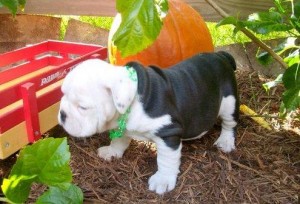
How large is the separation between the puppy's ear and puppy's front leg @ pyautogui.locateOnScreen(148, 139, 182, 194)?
0.79 feet

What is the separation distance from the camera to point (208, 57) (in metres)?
1.77

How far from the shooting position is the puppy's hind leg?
5.80 ft

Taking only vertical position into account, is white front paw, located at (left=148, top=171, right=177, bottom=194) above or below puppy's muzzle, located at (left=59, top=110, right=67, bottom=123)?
below

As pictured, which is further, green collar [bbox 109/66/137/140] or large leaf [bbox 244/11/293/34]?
green collar [bbox 109/66/137/140]

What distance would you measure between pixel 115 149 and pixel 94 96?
→ 43 cm

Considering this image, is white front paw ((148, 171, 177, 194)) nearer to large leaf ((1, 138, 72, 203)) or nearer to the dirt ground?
the dirt ground

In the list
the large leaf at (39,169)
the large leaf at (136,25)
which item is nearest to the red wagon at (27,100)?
the large leaf at (136,25)

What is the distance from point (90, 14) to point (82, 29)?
A: 14 cm

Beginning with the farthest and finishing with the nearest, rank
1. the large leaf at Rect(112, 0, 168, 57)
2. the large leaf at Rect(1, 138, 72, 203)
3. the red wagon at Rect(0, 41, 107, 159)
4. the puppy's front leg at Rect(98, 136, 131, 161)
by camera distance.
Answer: the puppy's front leg at Rect(98, 136, 131, 161) → the red wagon at Rect(0, 41, 107, 159) → the large leaf at Rect(112, 0, 168, 57) → the large leaf at Rect(1, 138, 72, 203)

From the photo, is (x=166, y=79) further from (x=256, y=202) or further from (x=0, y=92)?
(x=0, y=92)

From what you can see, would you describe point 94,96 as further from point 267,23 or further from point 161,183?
point 267,23

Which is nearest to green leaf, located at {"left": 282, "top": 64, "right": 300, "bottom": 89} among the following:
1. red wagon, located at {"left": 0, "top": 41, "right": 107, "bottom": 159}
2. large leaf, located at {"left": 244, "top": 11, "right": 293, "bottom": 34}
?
large leaf, located at {"left": 244, "top": 11, "right": 293, "bottom": 34}

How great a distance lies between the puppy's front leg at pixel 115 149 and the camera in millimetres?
1737

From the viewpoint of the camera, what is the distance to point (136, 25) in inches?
43.0
